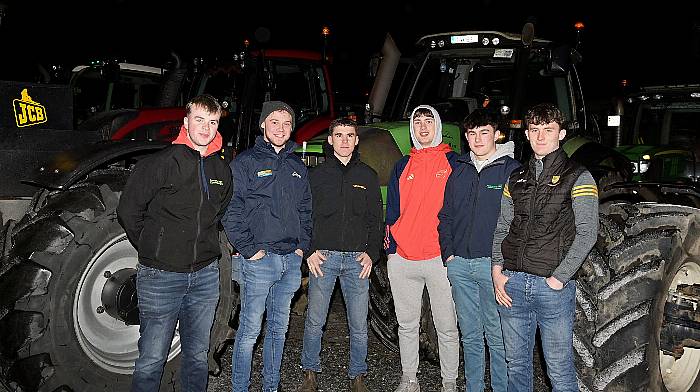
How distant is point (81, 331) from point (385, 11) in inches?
1159

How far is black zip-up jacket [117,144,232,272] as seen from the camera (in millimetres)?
3549

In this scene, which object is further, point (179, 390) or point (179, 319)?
point (179, 390)

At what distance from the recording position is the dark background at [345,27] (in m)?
22.4

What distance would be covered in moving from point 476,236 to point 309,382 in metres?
1.62

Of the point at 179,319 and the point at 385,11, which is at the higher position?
the point at 385,11

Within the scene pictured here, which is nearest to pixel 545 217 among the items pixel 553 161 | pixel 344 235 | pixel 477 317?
pixel 553 161

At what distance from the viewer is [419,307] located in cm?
455

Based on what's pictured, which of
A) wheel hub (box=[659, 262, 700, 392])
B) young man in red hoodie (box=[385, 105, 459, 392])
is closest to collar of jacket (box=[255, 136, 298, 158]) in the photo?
young man in red hoodie (box=[385, 105, 459, 392])

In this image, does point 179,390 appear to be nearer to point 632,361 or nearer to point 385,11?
point 632,361

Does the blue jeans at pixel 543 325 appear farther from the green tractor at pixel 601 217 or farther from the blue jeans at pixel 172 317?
the blue jeans at pixel 172 317

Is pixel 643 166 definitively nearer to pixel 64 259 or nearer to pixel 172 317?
pixel 172 317

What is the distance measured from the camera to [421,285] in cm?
454

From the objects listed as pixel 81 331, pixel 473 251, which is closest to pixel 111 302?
pixel 81 331

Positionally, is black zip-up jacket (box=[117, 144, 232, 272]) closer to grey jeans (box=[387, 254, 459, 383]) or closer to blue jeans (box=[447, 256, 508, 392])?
grey jeans (box=[387, 254, 459, 383])
